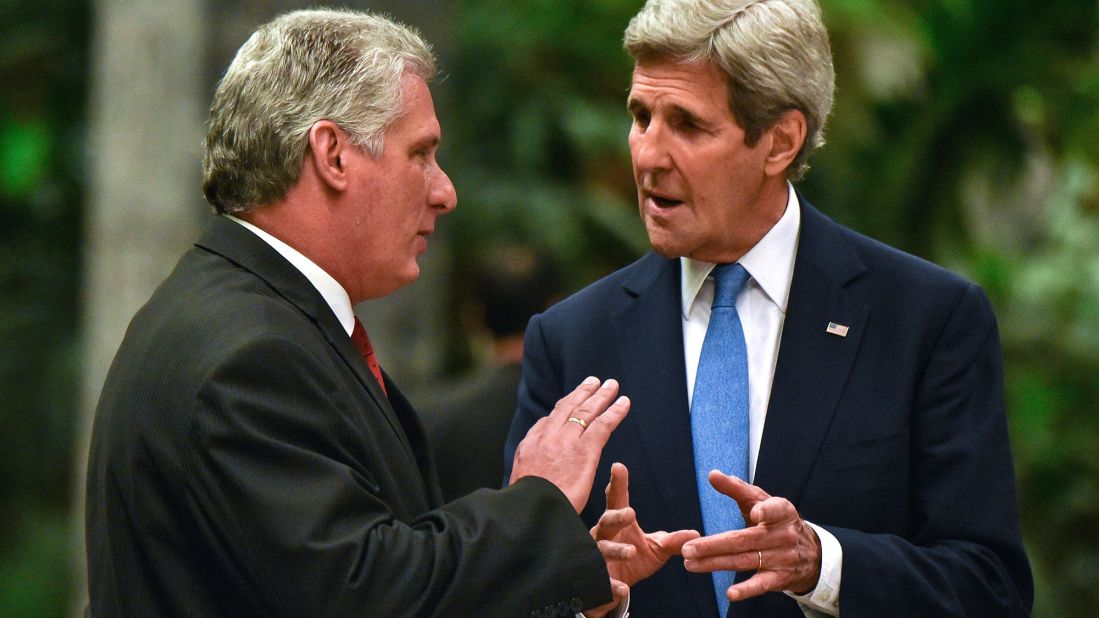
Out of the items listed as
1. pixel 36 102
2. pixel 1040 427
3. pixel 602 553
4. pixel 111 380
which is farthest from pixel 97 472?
pixel 36 102

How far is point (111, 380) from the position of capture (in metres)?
2.71

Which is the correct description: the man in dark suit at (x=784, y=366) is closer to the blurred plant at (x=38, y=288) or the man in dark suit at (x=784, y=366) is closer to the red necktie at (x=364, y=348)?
the red necktie at (x=364, y=348)

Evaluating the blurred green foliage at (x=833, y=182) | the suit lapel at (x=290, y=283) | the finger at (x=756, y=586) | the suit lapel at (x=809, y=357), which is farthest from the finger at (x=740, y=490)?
the blurred green foliage at (x=833, y=182)

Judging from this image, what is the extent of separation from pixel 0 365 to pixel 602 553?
23.7 feet

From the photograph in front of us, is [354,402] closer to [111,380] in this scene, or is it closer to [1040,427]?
[111,380]

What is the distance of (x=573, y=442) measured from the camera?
2727 mm

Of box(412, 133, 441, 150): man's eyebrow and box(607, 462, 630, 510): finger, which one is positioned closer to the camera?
box(607, 462, 630, 510): finger

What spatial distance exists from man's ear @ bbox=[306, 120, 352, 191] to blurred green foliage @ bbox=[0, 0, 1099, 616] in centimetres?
480

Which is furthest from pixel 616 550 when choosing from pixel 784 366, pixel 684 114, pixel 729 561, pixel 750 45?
pixel 750 45

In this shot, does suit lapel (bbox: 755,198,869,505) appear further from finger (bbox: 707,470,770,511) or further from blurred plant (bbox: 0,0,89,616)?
blurred plant (bbox: 0,0,89,616)

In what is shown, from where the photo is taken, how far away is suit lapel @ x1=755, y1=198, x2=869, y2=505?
2.88 metres

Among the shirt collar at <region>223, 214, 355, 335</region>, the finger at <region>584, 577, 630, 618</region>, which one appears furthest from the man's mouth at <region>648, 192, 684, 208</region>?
the finger at <region>584, 577, 630, 618</region>

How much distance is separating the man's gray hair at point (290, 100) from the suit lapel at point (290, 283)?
8 cm

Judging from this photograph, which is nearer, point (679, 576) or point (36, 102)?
point (679, 576)
